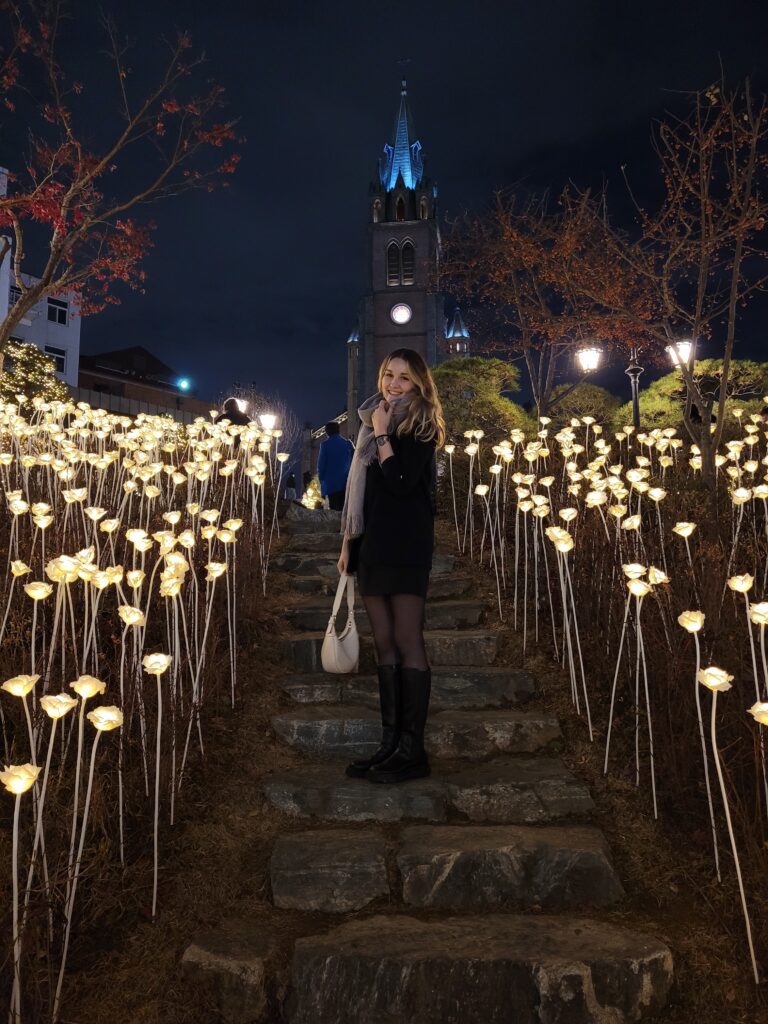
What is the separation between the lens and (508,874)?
2752 mm

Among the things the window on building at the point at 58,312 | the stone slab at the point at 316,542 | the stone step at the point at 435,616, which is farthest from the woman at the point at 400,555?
the window on building at the point at 58,312

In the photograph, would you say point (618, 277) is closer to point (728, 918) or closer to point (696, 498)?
point (696, 498)

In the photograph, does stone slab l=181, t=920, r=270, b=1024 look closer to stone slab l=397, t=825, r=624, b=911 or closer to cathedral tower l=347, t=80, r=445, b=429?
stone slab l=397, t=825, r=624, b=911

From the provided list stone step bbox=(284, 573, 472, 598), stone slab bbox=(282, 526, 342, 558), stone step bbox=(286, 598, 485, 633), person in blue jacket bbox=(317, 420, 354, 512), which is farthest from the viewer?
person in blue jacket bbox=(317, 420, 354, 512)

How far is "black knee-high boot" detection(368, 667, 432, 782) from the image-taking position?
10.6 feet

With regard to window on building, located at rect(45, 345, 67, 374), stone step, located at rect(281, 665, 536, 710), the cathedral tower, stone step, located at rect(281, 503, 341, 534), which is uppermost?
the cathedral tower

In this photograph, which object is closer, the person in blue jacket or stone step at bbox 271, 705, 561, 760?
stone step at bbox 271, 705, 561, 760

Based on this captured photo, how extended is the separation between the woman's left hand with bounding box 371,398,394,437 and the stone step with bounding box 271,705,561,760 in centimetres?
161

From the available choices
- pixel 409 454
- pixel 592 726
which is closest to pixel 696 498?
pixel 592 726

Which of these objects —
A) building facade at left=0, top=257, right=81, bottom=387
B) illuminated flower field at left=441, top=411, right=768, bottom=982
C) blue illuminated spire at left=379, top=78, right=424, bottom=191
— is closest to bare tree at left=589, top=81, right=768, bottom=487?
illuminated flower field at left=441, top=411, right=768, bottom=982

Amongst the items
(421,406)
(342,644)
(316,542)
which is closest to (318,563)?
(316,542)

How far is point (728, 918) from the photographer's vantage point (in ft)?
8.09

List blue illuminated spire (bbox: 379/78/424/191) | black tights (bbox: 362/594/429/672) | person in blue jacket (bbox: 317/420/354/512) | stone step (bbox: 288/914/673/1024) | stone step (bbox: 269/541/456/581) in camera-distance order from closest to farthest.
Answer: stone step (bbox: 288/914/673/1024)
black tights (bbox: 362/594/429/672)
stone step (bbox: 269/541/456/581)
person in blue jacket (bbox: 317/420/354/512)
blue illuminated spire (bbox: 379/78/424/191)

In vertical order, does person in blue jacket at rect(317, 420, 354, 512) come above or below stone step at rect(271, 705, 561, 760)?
above
